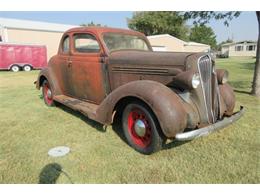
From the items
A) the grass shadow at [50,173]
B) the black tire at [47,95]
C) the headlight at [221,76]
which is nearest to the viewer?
the grass shadow at [50,173]

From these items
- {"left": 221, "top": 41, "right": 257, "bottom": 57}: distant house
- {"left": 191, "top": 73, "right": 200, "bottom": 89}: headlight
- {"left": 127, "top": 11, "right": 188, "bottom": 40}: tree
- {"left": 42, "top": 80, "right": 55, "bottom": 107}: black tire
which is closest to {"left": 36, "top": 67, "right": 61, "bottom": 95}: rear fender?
{"left": 42, "top": 80, "right": 55, "bottom": 107}: black tire

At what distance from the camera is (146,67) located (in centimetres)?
389

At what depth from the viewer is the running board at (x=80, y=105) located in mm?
4246

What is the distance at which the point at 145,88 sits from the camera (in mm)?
3363

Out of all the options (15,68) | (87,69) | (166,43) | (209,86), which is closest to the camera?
(209,86)

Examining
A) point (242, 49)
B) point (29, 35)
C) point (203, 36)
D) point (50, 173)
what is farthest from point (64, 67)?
point (203, 36)

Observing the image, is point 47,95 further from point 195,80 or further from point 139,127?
point 195,80

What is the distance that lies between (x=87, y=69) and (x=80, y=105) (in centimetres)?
75

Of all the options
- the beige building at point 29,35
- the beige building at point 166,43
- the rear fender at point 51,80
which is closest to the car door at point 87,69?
the rear fender at point 51,80

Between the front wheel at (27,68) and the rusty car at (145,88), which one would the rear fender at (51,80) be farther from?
the front wheel at (27,68)

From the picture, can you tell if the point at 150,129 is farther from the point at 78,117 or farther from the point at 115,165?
the point at 78,117

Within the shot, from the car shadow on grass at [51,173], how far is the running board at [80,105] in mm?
1135
